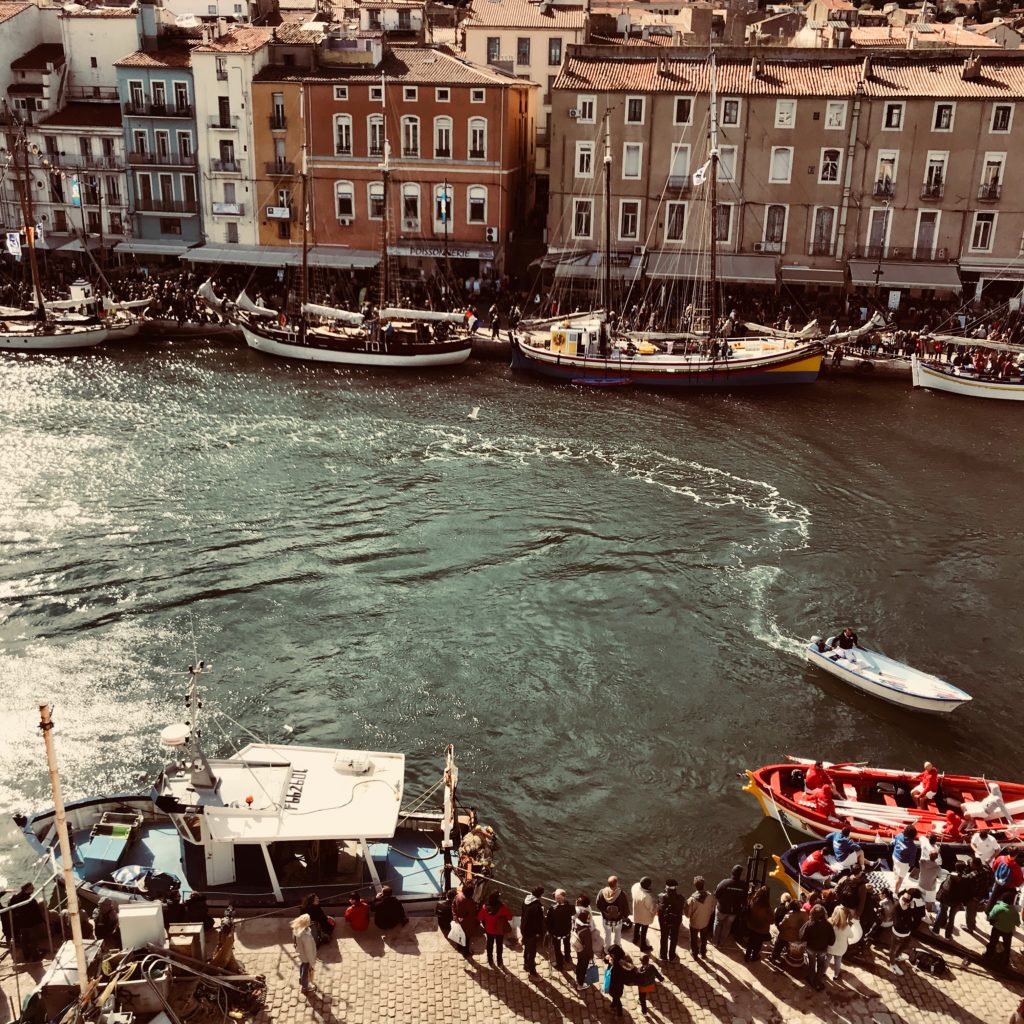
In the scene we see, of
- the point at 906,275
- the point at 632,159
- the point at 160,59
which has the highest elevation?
the point at 160,59

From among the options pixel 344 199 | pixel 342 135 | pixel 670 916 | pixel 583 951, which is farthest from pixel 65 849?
pixel 342 135

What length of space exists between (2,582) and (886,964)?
88.1 feet

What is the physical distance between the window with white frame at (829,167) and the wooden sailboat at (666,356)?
7916 mm

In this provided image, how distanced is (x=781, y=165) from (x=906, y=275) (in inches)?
372

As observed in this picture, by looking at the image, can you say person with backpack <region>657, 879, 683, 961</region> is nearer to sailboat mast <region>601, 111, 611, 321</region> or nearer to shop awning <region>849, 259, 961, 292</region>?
sailboat mast <region>601, 111, 611, 321</region>

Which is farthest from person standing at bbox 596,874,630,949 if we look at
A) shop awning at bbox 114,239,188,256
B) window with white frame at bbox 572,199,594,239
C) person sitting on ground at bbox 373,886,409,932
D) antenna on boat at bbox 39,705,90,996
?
shop awning at bbox 114,239,188,256

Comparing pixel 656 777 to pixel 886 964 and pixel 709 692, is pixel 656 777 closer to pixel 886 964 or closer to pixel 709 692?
pixel 709 692

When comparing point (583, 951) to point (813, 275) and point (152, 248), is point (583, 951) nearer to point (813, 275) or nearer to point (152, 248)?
point (813, 275)

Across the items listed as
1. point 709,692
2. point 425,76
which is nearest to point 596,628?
point 709,692

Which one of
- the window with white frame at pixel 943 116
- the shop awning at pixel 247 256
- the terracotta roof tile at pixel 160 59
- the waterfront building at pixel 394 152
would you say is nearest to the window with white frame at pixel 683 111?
the waterfront building at pixel 394 152

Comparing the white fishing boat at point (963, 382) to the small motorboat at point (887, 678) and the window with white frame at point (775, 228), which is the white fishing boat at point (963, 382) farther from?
the small motorboat at point (887, 678)

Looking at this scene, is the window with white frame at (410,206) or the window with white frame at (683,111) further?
the window with white frame at (410,206)

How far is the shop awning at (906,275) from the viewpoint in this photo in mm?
60375

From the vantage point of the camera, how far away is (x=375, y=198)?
6738cm
